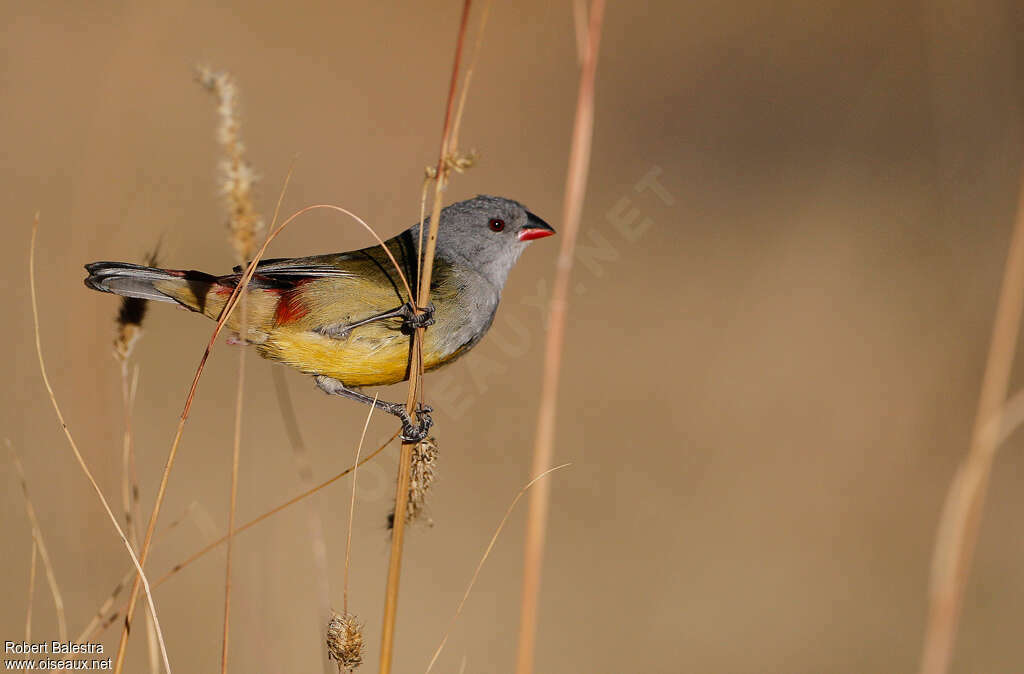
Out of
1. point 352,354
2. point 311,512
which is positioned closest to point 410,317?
point 352,354

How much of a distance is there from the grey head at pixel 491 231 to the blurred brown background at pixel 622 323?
114 cm

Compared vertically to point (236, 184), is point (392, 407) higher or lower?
lower

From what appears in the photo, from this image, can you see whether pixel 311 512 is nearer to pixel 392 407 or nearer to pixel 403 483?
pixel 403 483

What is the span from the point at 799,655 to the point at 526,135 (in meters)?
6.17

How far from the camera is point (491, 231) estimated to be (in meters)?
3.83

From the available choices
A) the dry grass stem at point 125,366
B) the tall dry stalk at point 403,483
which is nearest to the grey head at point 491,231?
the tall dry stalk at point 403,483

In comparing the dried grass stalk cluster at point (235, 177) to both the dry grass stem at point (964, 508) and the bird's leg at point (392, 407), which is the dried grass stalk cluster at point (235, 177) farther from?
the dry grass stem at point (964, 508)

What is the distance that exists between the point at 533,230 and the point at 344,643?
93.3 inches

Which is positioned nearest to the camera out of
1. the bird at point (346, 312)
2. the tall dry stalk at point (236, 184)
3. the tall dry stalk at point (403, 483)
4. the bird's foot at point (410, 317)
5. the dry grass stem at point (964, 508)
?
the dry grass stem at point (964, 508)

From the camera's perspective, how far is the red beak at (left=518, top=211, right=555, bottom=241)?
3.87 meters

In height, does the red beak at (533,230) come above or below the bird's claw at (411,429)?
above

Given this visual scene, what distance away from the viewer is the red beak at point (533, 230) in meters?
3.87

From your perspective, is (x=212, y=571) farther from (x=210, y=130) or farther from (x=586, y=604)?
(x=210, y=130)

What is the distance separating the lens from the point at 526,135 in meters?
9.75
